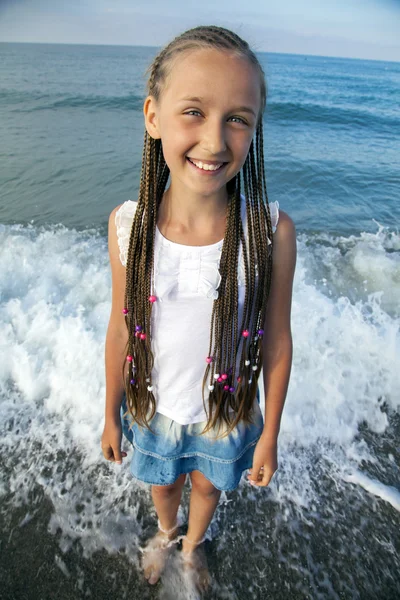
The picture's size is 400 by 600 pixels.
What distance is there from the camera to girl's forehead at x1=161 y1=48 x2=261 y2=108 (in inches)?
42.4

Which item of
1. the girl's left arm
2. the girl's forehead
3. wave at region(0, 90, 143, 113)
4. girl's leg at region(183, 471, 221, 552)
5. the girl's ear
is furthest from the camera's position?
wave at region(0, 90, 143, 113)

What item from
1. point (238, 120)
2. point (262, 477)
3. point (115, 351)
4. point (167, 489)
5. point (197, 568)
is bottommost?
point (197, 568)

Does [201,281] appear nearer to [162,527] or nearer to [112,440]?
[112,440]

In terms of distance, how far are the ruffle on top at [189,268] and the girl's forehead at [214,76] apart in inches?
15.4

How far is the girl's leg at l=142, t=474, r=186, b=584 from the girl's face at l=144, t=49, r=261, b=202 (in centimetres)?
136

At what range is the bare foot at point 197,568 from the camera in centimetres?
199

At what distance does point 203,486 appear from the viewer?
1.77 meters

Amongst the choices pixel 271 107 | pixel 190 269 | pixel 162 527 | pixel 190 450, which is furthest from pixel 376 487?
pixel 271 107

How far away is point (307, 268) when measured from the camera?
462 centimetres

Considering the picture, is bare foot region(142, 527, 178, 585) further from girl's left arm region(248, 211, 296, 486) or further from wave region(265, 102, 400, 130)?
wave region(265, 102, 400, 130)

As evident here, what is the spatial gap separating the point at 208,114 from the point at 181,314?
0.63 meters

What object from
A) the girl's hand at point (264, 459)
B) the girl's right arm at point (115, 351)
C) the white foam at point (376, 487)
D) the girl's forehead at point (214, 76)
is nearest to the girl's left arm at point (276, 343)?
the girl's hand at point (264, 459)

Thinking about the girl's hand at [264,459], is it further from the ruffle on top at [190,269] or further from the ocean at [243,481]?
the ocean at [243,481]

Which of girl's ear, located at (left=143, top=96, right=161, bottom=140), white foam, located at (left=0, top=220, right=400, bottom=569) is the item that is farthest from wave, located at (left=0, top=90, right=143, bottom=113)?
girl's ear, located at (left=143, top=96, right=161, bottom=140)
